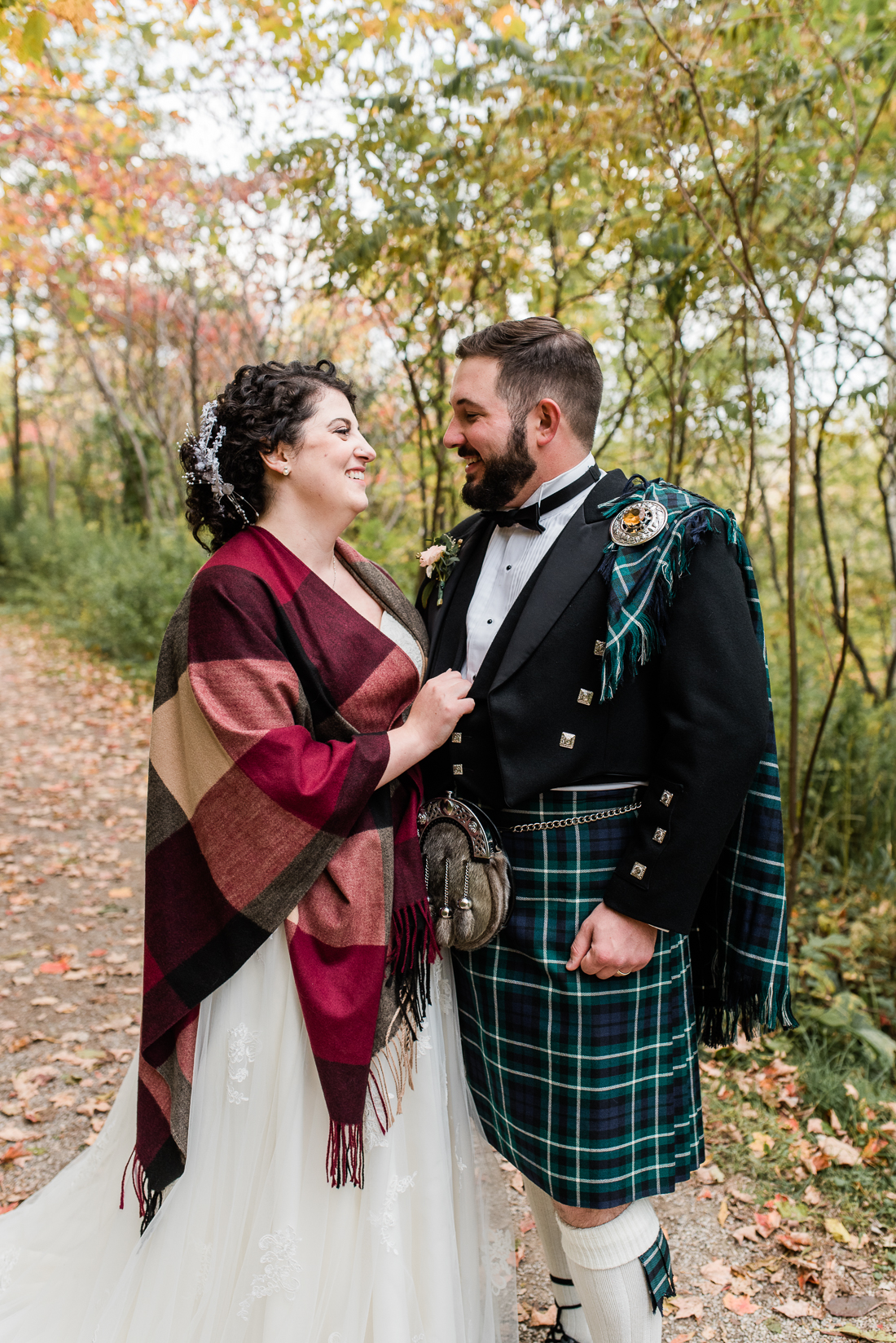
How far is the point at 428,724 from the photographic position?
5.80 feet

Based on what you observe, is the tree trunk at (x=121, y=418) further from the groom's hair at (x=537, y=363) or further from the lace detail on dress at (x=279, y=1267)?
the lace detail on dress at (x=279, y=1267)

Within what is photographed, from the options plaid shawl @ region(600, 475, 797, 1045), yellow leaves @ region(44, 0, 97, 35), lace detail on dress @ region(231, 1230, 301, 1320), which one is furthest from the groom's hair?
yellow leaves @ region(44, 0, 97, 35)

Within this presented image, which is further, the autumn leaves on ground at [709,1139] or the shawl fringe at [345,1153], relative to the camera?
the autumn leaves on ground at [709,1139]

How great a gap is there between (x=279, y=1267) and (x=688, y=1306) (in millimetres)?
1237

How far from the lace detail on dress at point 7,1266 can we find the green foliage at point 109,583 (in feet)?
22.1

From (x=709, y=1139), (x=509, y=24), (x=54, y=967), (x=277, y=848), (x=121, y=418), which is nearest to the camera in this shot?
(x=277, y=848)

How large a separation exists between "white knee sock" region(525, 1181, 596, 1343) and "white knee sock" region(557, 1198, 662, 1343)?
269mm

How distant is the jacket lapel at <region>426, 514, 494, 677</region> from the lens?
6.48ft

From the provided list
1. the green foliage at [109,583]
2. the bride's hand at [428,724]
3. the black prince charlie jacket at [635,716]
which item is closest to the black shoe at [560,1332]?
the black prince charlie jacket at [635,716]

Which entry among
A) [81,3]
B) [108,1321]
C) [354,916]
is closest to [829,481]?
[81,3]

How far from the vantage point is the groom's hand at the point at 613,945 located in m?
1.67

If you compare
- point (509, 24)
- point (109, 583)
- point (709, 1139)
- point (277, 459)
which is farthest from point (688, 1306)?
point (109, 583)

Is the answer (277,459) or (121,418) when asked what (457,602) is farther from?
(121,418)

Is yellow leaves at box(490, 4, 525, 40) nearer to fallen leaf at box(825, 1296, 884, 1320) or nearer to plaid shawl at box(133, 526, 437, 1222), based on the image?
plaid shawl at box(133, 526, 437, 1222)
